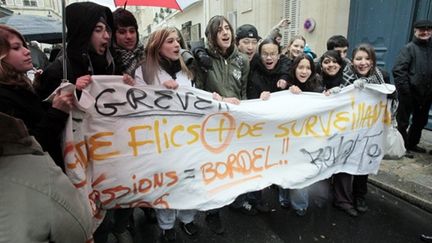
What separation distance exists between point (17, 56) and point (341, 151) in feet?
9.03

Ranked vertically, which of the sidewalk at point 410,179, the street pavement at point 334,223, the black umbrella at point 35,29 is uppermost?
the black umbrella at point 35,29

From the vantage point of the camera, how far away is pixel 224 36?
281cm

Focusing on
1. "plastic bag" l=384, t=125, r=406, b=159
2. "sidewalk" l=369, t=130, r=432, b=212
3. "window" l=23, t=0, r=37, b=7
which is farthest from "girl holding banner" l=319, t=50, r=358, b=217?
"window" l=23, t=0, r=37, b=7

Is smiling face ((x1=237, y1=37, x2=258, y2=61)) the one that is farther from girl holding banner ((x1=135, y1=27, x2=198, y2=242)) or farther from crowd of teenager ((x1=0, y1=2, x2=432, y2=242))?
girl holding banner ((x1=135, y1=27, x2=198, y2=242))

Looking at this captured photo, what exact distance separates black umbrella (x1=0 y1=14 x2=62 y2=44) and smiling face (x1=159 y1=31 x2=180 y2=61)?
188 inches

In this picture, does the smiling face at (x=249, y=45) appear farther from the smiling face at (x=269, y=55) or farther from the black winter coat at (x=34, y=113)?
the black winter coat at (x=34, y=113)

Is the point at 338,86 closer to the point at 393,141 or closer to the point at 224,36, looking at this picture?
the point at 393,141

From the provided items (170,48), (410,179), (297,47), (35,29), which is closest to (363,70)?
(297,47)

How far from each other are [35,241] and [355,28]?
721 centimetres

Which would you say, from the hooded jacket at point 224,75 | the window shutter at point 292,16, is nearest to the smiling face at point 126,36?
the hooded jacket at point 224,75

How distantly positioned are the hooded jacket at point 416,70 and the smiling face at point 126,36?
3790 mm

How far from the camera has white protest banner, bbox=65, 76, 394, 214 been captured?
2174mm

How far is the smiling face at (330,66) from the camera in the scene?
3.14m

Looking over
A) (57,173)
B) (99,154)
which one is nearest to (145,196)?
(99,154)
